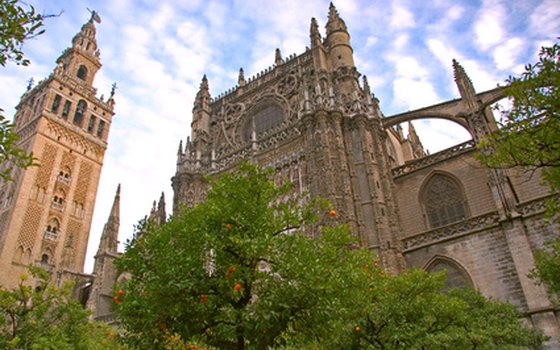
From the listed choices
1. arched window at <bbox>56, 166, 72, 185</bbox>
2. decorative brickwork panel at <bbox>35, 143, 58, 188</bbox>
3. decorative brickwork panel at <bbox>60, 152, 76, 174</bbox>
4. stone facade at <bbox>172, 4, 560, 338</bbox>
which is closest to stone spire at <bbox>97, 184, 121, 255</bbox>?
arched window at <bbox>56, 166, 72, 185</bbox>

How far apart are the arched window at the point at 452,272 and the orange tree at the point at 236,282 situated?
330 inches

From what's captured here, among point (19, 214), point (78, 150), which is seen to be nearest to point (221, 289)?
point (19, 214)

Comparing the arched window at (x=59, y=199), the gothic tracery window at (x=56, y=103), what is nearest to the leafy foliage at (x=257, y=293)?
the arched window at (x=59, y=199)

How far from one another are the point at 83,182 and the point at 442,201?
100 feet

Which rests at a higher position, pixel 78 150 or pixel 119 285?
pixel 78 150

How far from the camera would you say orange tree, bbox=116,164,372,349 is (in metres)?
8.23

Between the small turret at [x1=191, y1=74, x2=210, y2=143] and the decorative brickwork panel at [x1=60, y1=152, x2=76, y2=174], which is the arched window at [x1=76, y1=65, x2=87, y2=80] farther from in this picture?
the small turret at [x1=191, y1=74, x2=210, y2=143]

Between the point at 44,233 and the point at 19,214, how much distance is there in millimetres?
2231

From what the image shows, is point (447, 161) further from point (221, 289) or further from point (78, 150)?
point (78, 150)

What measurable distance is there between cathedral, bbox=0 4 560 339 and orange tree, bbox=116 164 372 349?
4.26 meters

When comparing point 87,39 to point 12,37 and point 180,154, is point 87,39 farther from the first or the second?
point 12,37

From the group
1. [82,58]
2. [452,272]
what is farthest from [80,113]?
[452,272]

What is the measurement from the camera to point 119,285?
10.1 meters

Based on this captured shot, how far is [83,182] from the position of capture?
3788 cm
